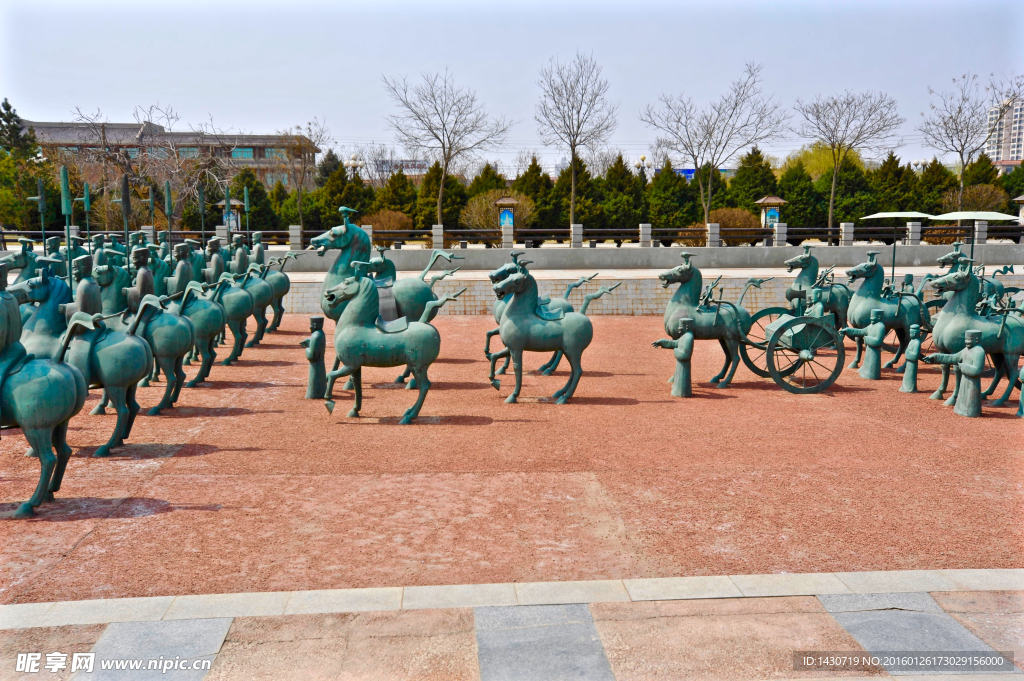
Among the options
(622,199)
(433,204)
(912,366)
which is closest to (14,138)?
(433,204)

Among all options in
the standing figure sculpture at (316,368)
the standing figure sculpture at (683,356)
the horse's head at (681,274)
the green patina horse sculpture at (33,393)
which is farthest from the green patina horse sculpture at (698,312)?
the green patina horse sculpture at (33,393)

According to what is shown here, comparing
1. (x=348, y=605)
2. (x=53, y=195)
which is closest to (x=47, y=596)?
(x=348, y=605)

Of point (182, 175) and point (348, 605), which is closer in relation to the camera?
point (348, 605)

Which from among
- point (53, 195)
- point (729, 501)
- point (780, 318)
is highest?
point (53, 195)

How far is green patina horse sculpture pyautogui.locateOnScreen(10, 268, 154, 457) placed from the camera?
8633 mm

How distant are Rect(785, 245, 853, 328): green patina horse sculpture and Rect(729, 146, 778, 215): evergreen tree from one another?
3055 centimetres

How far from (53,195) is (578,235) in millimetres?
23105

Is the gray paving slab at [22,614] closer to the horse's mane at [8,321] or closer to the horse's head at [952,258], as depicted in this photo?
the horse's mane at [8,321]

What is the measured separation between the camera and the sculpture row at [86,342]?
269 inches

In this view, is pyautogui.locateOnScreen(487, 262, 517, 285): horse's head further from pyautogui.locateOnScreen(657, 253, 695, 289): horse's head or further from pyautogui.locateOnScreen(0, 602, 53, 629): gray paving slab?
pyautogui.locateOnScreen(0, 602, 53, 629): gray paving slab

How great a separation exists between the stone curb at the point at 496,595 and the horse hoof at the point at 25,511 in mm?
1783

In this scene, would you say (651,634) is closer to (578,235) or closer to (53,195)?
(578,235)

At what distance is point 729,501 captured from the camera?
7.50 metres

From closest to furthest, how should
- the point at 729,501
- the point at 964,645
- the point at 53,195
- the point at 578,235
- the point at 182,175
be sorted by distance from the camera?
1. the point at 964,645
2. the point at 729,501
3. the point at 578,235
4. the point at 53,195
5. the point at 182,175
